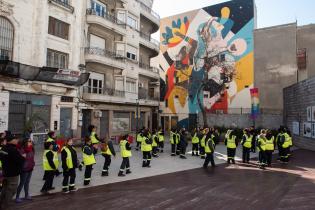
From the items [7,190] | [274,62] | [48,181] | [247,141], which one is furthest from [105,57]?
[7,190]

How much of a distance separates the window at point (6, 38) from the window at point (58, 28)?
308 centimetres

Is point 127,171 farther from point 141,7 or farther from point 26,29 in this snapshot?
point 141,7

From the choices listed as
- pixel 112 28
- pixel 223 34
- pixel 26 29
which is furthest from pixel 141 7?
pixel 26 29

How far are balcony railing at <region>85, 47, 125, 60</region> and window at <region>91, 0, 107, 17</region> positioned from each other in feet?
10.7

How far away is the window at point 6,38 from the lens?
61.5 ft

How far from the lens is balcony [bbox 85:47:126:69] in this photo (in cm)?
2547

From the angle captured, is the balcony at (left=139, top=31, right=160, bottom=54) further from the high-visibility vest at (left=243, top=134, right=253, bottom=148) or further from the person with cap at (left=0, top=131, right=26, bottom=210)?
the person with cap at (left=0, top=131, right=26, bottom=210)

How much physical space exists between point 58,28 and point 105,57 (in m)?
5.47

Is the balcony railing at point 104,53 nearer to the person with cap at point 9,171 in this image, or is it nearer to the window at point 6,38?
the window at point 6,38

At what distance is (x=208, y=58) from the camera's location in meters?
40.6

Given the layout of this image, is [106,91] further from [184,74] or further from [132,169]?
[184,74]

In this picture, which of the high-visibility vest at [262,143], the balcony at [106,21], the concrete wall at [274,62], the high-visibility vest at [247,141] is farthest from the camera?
the concrete wall at [274,62]

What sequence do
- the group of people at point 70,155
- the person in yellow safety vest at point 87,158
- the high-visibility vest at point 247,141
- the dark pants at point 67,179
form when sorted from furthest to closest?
the high-visibility vest at point 247,141
the person in yellow safety vest at point 87,158
the dark pants at point 67,179
the group of people at point 70,155

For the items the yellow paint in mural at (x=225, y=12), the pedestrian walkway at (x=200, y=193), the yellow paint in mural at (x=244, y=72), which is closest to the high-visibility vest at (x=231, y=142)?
the pedestrian walkway at (x=200, y=193)
